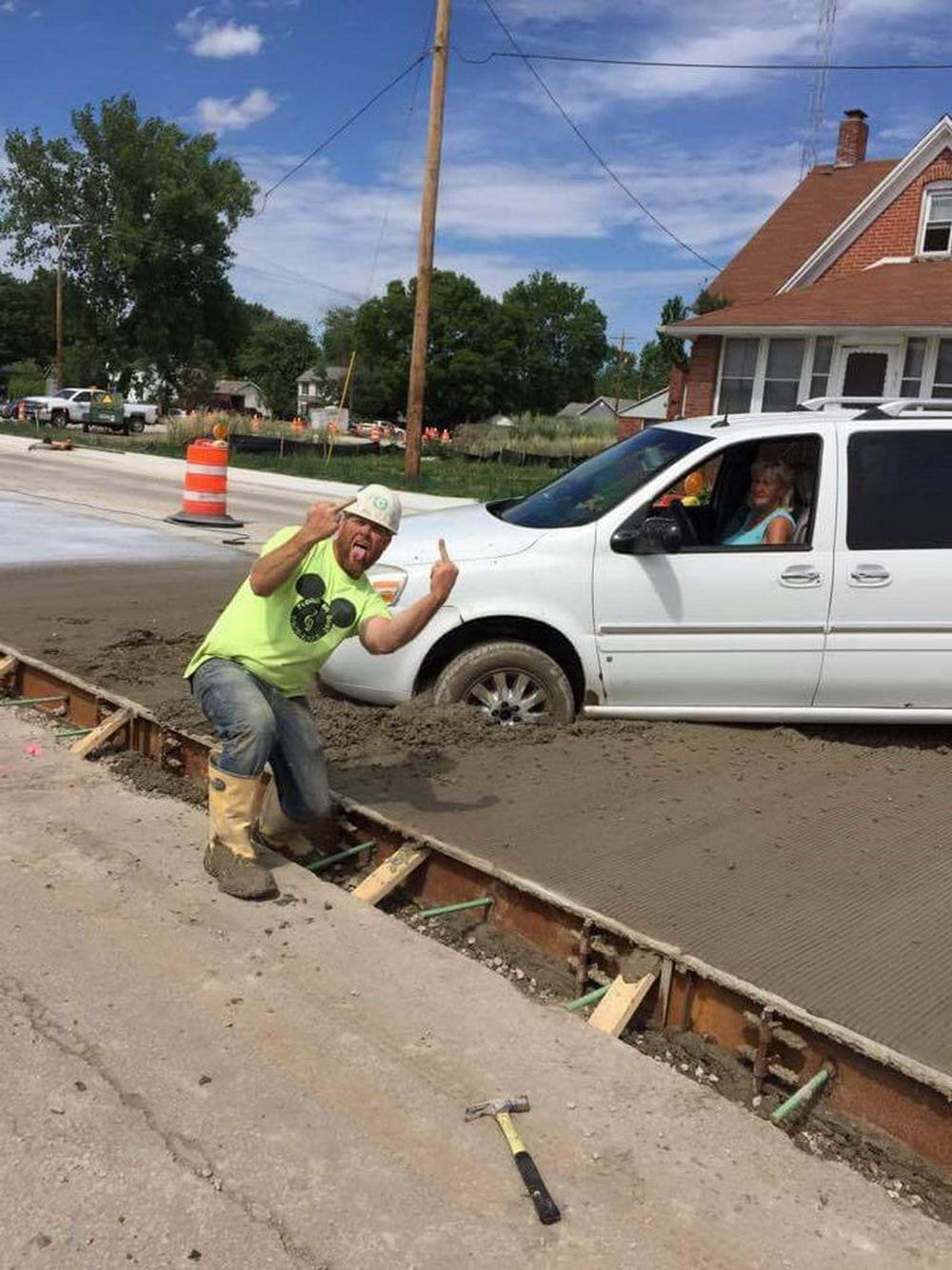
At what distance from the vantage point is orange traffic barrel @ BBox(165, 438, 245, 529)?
1545 cm

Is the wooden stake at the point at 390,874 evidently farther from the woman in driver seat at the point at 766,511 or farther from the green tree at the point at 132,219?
the green tree at the point at 132,219

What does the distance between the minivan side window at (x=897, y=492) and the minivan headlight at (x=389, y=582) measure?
2246 millimetres

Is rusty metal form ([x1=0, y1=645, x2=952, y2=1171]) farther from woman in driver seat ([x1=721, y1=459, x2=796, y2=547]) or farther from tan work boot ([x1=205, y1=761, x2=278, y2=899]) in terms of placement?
woman in driver seat ([x1=721, y1=459, x2=796, y2=547])

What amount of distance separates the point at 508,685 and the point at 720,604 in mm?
1129

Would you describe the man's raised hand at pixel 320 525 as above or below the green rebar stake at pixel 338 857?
above

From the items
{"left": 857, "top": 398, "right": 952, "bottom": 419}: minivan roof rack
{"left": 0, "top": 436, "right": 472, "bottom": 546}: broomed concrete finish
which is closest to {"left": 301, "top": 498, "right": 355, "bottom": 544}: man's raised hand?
{"left": 857, "top": 398, "right": 952, "bottom": 419}: minivan roof rack

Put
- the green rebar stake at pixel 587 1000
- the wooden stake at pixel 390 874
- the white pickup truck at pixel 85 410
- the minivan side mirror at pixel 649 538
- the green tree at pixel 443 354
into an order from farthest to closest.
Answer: the green tree at pixel 443 354, the white pickup truck at pixel 85 410, the minivan side mirror at pixel 649 538, the wooden stake at pixel 390 874, the green rebar stake at pixel 587 1000

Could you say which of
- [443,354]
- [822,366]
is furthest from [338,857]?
[443,354]

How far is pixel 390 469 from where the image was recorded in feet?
97.7

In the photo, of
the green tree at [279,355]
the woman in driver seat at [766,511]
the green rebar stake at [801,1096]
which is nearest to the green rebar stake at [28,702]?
the woman in driver seat at [766,511]

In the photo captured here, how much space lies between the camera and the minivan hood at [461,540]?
18.3ft

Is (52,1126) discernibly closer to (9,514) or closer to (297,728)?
(297,728)

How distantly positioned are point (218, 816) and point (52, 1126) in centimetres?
152

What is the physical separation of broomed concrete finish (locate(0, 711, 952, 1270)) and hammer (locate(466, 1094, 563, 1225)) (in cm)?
3
